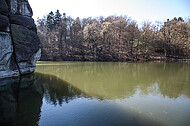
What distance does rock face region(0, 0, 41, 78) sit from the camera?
48.5 feet

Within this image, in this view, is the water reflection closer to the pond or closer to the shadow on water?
the pond

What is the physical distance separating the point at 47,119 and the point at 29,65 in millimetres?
14294

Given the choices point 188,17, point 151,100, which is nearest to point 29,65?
point 151,100

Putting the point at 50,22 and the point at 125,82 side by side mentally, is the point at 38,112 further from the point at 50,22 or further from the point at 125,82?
the point at 50,22

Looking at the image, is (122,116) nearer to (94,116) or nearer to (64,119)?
(94,116)

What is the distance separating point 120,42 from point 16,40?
37.7m

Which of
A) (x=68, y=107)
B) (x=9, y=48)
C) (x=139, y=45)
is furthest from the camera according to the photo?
(x=139, y=45)

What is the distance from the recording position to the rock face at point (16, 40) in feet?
48.5

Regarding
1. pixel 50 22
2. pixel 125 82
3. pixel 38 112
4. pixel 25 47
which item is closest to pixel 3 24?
pixel 25 47

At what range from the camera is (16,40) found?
54.9 ft

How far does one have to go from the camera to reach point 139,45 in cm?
4666

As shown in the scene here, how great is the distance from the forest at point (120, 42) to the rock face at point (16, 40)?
83.9ft

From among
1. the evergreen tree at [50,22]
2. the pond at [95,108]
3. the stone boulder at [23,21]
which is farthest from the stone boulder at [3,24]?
the evergreen tree at [50,22]

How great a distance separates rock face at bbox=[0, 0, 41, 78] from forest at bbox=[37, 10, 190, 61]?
83.9 feet
